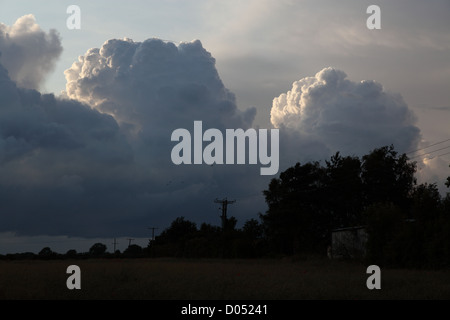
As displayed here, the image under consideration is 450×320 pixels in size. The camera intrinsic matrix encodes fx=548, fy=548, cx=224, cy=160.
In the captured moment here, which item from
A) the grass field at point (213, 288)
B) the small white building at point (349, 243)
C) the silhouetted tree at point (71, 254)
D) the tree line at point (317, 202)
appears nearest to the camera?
the grass field at point (213, 288)

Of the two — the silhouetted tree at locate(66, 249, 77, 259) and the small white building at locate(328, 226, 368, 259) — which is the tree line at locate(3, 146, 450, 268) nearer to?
the small white building at locate(328, 226, 368, 259)

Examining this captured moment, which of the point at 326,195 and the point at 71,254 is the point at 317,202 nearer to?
the point at 326,195

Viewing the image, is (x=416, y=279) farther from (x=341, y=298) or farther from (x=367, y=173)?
(x=367, y=173)

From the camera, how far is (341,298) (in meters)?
20.7

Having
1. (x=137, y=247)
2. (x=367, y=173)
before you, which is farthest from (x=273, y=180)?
(x=137, y=247)

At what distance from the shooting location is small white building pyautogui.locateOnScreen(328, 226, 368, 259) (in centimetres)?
5153

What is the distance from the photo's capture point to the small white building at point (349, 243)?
51.5m

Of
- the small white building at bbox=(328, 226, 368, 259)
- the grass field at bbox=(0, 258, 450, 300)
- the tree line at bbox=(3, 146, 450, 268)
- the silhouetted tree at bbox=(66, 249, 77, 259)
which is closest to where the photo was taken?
the grass field at bbox=(0, 258, 450, 300)

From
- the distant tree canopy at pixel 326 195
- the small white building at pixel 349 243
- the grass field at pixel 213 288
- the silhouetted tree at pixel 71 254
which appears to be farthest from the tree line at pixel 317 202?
the grass field at pixel 213 288

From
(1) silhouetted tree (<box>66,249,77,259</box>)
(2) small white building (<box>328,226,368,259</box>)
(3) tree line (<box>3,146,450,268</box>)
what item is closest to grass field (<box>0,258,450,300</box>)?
(2) small white building (<box>328,226,368,259</box>)

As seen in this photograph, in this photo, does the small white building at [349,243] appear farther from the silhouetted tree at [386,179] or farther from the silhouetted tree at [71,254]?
the silhouetted tree at [71,254]

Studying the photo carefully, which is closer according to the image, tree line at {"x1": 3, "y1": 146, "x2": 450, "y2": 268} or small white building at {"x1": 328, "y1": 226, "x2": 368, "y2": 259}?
small white building at {"x1": 328, "y1": 226, "x2": 368, "y2": 259}

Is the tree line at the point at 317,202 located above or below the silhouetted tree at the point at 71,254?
above

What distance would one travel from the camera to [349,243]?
54.1 meters
